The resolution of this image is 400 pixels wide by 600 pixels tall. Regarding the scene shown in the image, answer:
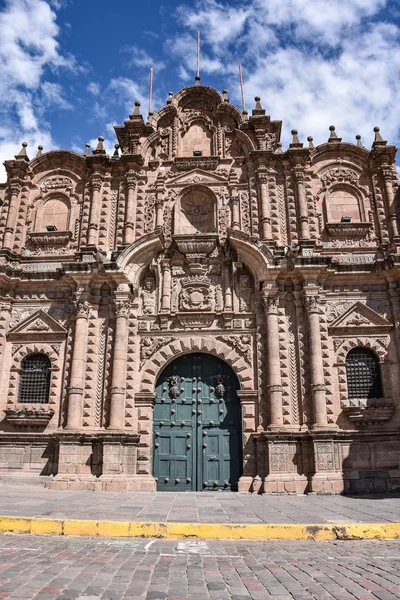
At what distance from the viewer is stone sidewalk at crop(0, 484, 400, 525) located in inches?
322

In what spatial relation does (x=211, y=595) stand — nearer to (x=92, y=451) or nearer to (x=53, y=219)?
(x=92, y=451)

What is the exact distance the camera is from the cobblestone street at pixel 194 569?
4613mm

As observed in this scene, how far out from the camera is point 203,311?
51.1 ft

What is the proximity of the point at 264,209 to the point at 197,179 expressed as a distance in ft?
9.09

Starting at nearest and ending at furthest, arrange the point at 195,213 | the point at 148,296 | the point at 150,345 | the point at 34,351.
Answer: the point at 150,345 < the point at 34,351 < the point at 148,296 < the point at 195,213

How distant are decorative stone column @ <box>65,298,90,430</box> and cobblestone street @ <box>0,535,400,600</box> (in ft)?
23.8

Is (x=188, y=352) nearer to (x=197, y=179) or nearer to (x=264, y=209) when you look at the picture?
(x=264, y=209)

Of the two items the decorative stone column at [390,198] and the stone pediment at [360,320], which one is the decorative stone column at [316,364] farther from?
the decorative stone column at [390,198]

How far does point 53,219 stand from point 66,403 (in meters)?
6.96

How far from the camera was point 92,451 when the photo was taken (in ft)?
46.0


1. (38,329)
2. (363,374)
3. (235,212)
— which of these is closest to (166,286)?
(235,212)

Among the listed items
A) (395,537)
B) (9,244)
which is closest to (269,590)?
(395,537)

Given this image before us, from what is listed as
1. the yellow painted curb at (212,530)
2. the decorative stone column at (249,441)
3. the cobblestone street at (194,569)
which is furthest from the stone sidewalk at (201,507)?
the cobblestone street at (194,569)

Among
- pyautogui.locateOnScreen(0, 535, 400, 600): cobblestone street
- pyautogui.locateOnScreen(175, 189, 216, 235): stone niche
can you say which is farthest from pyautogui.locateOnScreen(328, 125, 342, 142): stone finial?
pyautogui.locateOnScreen(0, 535, 400, 600): cobblestone street
